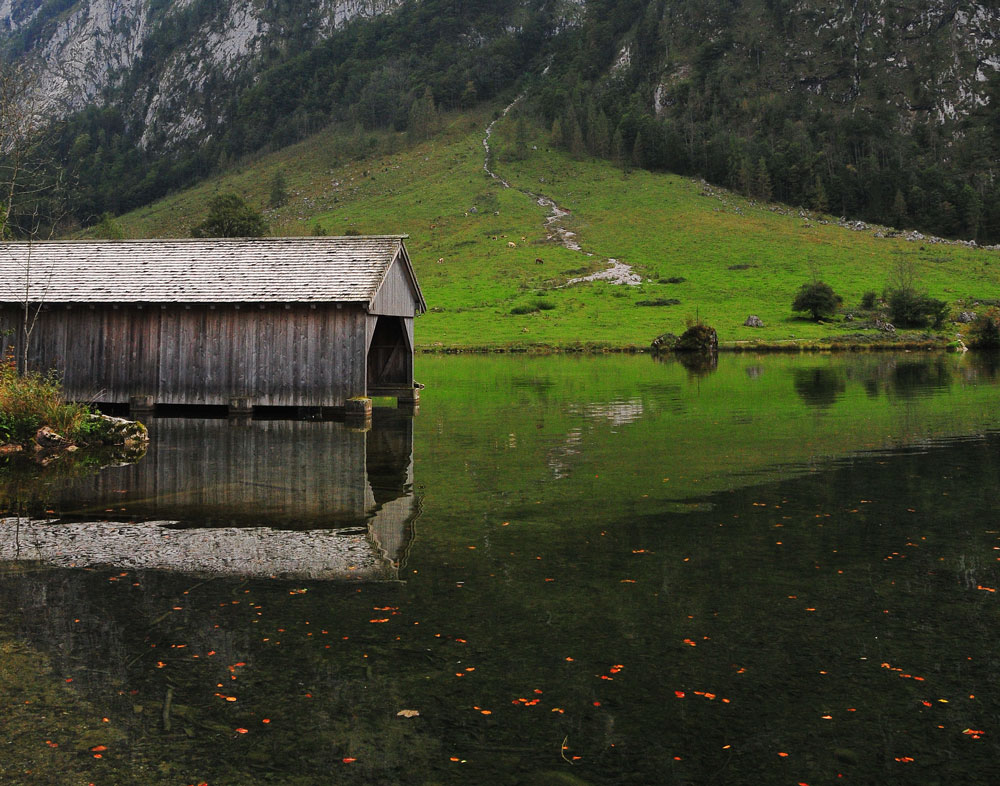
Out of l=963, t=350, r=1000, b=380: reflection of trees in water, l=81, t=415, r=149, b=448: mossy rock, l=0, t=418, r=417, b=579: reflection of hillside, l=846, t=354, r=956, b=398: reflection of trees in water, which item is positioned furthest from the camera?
l=963, t=350, r=1000, b=380: reflection of trees in water

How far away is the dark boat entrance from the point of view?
33.9 metres

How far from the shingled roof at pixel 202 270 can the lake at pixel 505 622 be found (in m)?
11.2

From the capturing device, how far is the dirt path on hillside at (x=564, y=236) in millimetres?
91875

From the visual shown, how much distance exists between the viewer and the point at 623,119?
15312cm

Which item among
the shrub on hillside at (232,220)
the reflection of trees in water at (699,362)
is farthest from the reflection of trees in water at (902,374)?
the shrub on hillside at (232,220)

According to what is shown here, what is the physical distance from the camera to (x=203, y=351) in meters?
29.5

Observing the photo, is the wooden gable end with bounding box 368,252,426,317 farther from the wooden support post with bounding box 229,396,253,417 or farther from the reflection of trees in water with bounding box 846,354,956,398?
the reflection of trees in water with bounding box 846,354,956,398

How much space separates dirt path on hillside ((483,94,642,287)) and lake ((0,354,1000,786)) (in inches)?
2925

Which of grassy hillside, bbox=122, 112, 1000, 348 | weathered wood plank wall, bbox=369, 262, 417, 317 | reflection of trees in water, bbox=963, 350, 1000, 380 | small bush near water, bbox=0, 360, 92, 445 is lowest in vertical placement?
small bush near water, bbox=0, 360, 92, 445

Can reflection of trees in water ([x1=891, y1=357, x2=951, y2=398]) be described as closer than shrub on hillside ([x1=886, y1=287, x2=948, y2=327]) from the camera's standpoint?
Yes

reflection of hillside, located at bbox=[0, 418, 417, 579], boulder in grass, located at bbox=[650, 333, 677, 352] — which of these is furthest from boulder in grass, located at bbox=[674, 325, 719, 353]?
reflection of hillside, located at bbox=[0, 418, 417, 579]

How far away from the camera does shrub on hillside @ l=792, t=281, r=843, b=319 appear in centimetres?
7500

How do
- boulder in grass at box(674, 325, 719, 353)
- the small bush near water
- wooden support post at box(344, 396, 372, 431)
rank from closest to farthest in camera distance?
the small bush near water
wooden support post at box(344, 396, 372, 431)
boulder in grass at box(674, 325, 719, 353)

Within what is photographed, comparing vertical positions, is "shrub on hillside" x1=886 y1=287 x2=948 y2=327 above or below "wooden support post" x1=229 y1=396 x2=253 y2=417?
above
